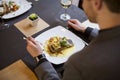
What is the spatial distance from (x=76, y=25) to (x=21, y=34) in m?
0.35

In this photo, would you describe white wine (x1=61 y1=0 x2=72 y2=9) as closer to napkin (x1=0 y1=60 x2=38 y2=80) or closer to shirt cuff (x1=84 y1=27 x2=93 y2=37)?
shirt cuff (x1=84 y1=27 x2=93 y2=37)

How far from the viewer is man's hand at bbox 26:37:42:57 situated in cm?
113

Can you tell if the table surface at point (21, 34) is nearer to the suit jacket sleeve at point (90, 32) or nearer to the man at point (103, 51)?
the suit jacket sleeve at point (90, 32)

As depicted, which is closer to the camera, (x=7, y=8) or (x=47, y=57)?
(x=47, y=57)

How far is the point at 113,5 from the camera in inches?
22.7

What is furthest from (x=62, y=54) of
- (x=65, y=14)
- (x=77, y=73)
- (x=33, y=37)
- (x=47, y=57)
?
(x=77, y=73)

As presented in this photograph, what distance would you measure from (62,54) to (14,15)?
1.48ft

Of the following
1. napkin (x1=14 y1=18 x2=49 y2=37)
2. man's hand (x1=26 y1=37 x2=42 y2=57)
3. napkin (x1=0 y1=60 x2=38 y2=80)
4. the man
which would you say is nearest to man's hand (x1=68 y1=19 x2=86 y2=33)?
napkin (x1=14 y1=18 x2=49 y2=37)

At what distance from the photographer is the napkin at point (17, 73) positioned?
105 cm

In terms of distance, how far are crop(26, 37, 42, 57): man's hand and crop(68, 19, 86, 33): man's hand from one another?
0.28 meters

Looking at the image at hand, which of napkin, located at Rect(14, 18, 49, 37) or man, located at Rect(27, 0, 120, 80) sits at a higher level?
man, located at Rect(27, 0, 120, 80)

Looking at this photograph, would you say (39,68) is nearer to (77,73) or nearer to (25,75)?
(25,75)

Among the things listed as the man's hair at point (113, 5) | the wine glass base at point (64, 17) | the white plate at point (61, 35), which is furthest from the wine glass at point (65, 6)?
the man's hair at point (113, 5)

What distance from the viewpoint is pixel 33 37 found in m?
1.28
